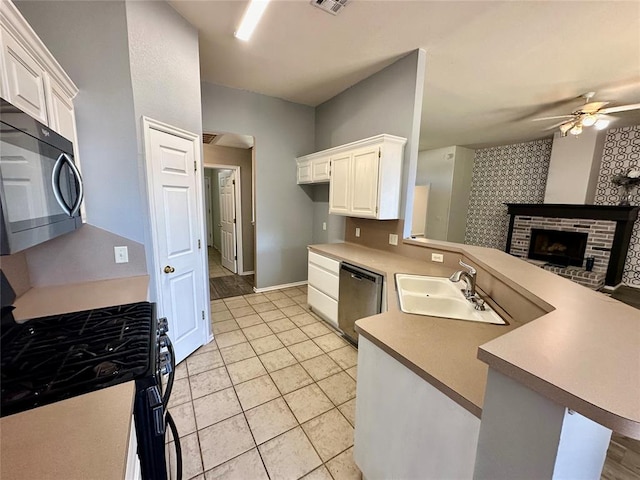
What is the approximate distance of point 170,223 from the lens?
2.15 metres

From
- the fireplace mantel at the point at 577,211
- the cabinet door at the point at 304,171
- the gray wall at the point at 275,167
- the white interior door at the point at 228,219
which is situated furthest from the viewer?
the white interior door at the point at 228,219

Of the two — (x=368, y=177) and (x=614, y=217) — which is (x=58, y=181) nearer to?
(x=368, y=177)

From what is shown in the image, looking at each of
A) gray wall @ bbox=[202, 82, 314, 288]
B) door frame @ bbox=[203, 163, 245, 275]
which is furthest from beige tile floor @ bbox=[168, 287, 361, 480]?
door frame @ bbox=[203, 163, 245, 275]

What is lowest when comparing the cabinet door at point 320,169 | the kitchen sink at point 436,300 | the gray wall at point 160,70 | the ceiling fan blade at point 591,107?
the kitchen sink at point 436,300

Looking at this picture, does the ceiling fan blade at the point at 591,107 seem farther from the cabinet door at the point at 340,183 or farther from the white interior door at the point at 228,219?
the white interior door at the point at 228,219

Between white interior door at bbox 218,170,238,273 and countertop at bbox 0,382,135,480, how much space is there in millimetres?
4405

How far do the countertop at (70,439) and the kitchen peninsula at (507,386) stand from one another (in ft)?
3.00

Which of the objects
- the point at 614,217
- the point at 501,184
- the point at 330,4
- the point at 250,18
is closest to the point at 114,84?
the point at 250,18

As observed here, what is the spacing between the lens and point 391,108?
9.32ft

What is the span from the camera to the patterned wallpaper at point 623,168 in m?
4.50

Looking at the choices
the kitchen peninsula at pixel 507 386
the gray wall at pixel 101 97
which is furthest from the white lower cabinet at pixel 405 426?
the gray wall at pixel 101 97

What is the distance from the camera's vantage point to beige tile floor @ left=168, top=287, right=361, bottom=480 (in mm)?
1490

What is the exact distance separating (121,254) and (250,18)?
6.98 ft

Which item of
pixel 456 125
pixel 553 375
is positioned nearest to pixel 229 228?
pixel 456 125
